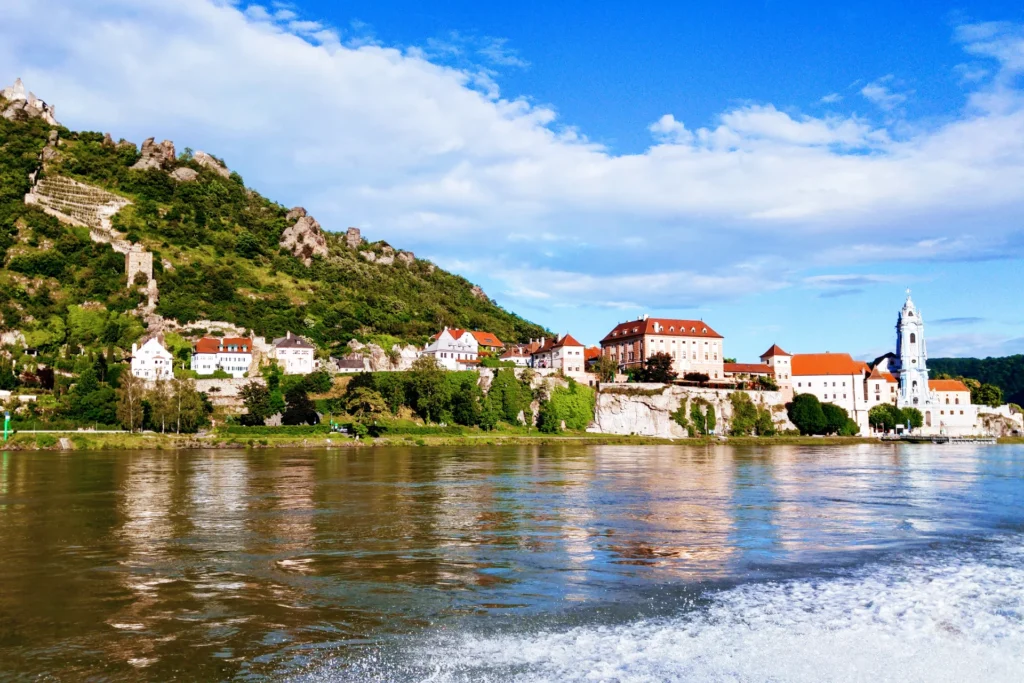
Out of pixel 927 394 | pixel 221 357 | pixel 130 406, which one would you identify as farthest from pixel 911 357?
pixel 130 406

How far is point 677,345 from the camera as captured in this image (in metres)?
104

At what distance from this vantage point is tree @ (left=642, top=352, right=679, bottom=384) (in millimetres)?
91875

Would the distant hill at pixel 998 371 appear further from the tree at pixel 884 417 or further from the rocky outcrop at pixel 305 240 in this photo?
the rocky outcrop at pixel 305 240

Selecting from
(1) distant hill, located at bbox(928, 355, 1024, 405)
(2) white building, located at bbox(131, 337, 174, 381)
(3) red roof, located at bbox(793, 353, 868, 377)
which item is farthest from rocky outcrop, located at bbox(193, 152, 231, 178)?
(1) distant hill, located at bbox(928, 355, 1024, 405)

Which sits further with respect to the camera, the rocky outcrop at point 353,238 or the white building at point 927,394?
the rocky outcrop at point 353,238

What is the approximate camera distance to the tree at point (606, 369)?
306 feet

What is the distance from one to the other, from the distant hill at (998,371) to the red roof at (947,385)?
229ft

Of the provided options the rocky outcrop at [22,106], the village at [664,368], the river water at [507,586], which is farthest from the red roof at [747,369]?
the rocky outcrop at [22,106]

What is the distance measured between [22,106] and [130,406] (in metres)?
92.5

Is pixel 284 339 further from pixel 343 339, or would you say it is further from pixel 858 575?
pixel 858 575

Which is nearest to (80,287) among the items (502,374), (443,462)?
(502,374)

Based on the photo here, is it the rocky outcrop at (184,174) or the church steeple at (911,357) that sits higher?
the rocky outcrop at (184,174)

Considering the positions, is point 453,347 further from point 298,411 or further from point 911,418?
point 911,418

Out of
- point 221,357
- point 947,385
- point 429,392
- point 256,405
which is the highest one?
point 221,357
